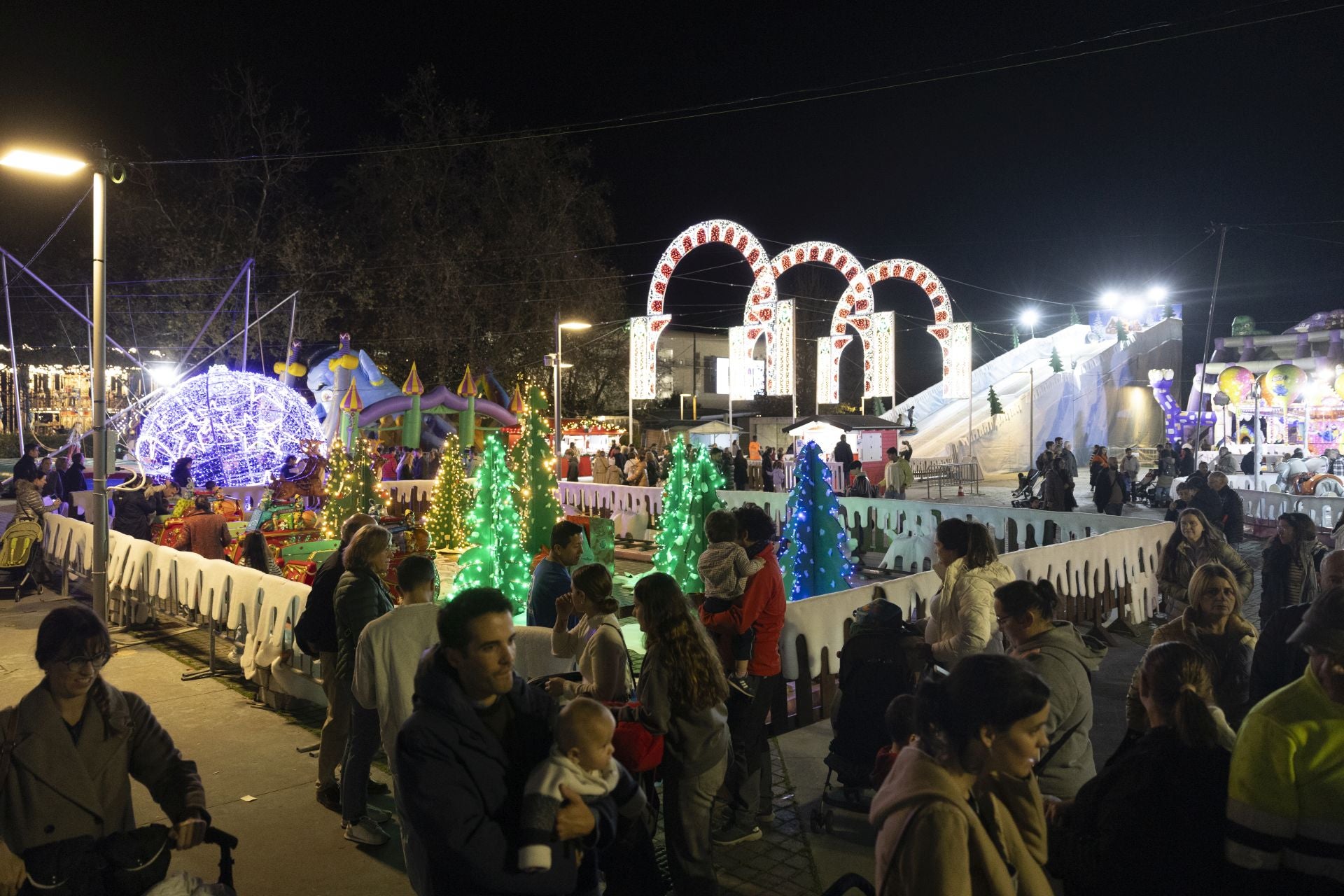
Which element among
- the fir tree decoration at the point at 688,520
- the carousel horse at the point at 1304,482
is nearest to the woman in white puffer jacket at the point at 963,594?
the fir tree decoration at the point at 688,520

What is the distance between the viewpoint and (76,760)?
266 centimetres

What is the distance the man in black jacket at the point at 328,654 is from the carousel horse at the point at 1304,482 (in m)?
19.4

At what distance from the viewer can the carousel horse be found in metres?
18.6

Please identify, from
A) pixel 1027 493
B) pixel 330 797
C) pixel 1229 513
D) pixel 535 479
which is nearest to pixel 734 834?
pixel 330 797

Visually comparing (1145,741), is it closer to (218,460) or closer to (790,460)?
(218,460)

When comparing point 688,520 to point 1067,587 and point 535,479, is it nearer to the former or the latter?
point 535,479

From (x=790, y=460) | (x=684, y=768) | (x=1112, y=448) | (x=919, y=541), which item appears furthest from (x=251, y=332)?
(x=1112, y=448)

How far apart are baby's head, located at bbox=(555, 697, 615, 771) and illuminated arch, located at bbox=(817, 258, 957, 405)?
26.7m

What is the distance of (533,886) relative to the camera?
7.25ft

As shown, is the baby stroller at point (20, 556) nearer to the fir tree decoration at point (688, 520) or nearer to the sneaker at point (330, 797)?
the fir tree decoration at point (688, 520)

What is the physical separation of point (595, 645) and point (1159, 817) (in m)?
2.23

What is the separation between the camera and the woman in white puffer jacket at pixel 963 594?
15.0 ft

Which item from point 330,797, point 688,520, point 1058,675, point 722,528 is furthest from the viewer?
point 688,520

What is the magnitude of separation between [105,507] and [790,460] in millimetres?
19918
